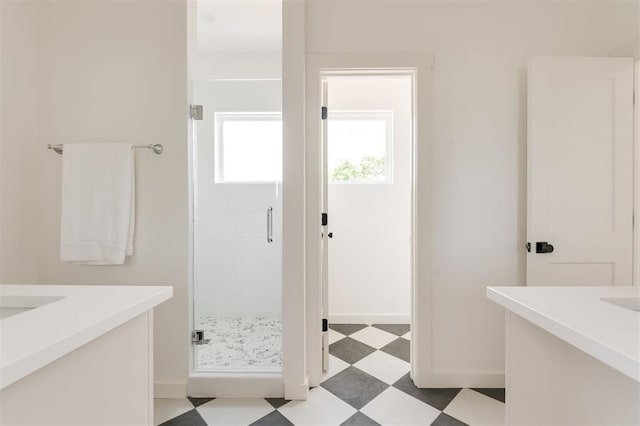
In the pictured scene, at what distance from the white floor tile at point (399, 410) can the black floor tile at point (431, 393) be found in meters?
0.04

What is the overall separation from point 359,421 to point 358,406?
128mm

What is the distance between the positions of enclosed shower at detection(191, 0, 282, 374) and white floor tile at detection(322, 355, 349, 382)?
384 mm

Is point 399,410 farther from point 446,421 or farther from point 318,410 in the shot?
point 318,410

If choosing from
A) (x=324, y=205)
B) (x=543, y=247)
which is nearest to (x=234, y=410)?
(x=324, y=205)

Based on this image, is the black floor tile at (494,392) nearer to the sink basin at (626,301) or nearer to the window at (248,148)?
the sink basin at (626,301)

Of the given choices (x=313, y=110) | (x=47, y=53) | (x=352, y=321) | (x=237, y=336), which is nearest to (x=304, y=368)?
(x=237, y=336)

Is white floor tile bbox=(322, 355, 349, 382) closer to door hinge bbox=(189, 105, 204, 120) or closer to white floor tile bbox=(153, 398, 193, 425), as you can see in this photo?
white floor tile bbox=(153, 398, 193, 425)

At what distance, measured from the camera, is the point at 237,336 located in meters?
2.04

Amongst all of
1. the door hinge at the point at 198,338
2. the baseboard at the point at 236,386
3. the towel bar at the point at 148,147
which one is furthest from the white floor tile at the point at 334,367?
the towel bar at the point at 148,147

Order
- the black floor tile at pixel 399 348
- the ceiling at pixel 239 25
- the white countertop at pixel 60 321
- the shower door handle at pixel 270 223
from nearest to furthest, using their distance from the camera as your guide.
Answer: the white countertop at pixel 60 321 → the shower door handle at pixel 270 223 → the ceiling at pixel 239 25 → the black floor tile at pixel 399 348

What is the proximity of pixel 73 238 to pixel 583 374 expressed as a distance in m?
2.42

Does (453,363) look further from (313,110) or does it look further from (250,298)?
(313,110)

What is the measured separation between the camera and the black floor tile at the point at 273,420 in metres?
1.61

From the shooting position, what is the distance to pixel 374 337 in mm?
2693
